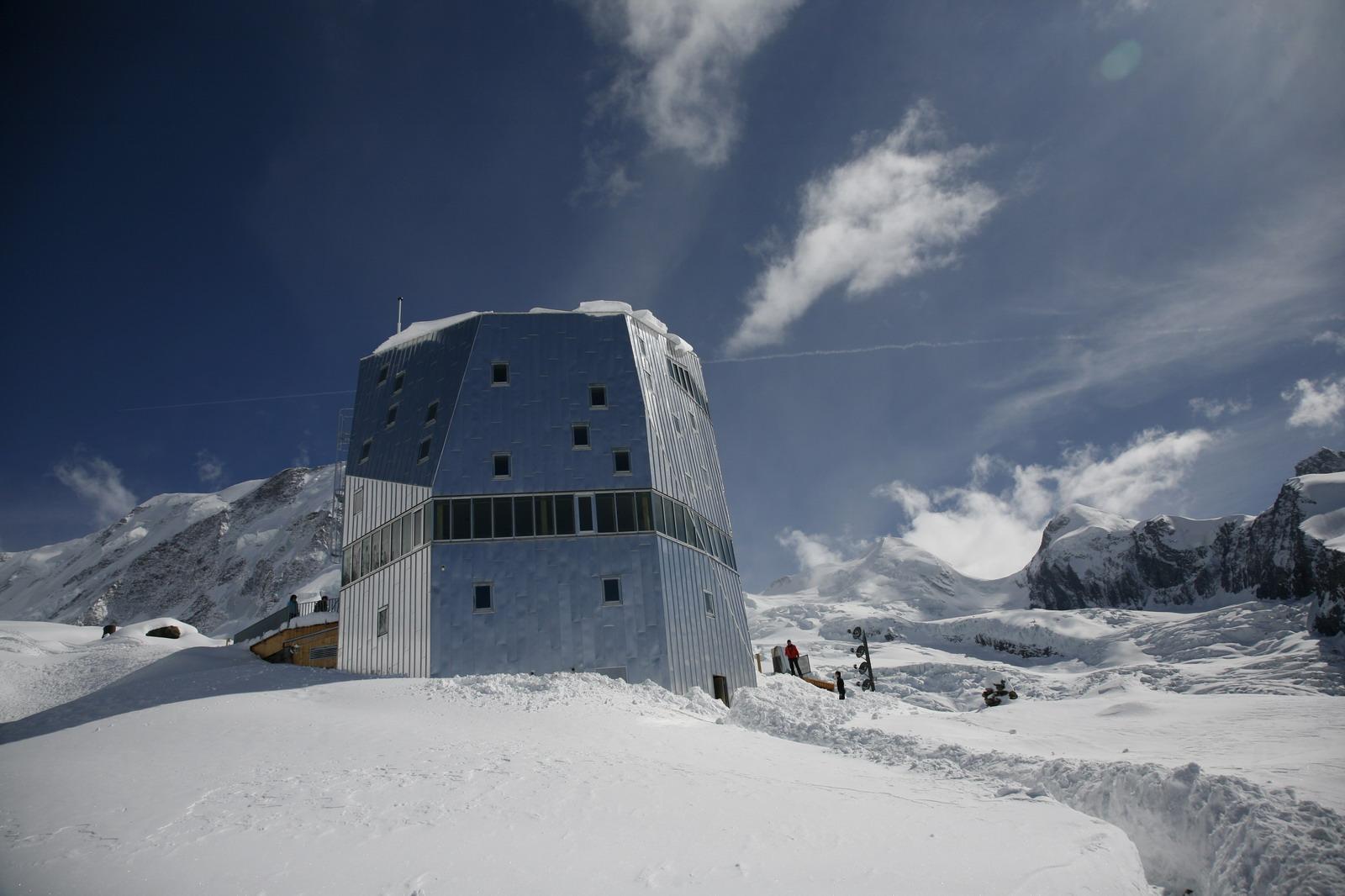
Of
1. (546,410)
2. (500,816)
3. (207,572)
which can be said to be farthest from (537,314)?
(207,572)

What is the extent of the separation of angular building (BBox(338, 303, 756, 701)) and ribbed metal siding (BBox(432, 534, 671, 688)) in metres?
0.04

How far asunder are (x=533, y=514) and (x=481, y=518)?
183cm

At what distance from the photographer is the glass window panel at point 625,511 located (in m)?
27.9

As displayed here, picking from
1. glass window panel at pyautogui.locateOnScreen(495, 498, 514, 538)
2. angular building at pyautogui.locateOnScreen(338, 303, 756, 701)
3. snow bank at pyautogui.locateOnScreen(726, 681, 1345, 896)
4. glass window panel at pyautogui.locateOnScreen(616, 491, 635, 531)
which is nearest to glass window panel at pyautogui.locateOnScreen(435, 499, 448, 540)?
angular building at pyautogui.locateOnScreen(338, 303, 756, 701)

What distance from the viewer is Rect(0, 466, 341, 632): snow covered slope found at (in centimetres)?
15950

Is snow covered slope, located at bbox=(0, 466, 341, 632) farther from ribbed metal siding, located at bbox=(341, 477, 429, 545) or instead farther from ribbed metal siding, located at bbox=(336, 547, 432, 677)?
ribbed metal siding, located at bbox=(336, 547, 432, 677)

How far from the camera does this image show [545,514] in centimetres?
2783

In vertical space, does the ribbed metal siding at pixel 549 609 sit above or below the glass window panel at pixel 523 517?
below

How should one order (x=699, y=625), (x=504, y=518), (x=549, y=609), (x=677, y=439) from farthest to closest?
(x=677, y=439)
(x=699, y=625)
(x=504, y=518)
(x=549, y=609)

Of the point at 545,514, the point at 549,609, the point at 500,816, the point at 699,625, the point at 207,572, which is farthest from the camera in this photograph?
the point at 207,572

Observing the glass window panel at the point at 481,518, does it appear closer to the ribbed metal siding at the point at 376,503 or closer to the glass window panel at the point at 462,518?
the glass window panel at the point at 462,518

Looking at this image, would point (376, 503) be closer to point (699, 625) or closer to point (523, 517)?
point (523, 517)

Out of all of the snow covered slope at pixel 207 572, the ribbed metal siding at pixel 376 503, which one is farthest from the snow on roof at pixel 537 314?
the snow covered slope at pixel 207 572

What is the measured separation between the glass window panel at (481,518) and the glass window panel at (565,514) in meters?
2.41
